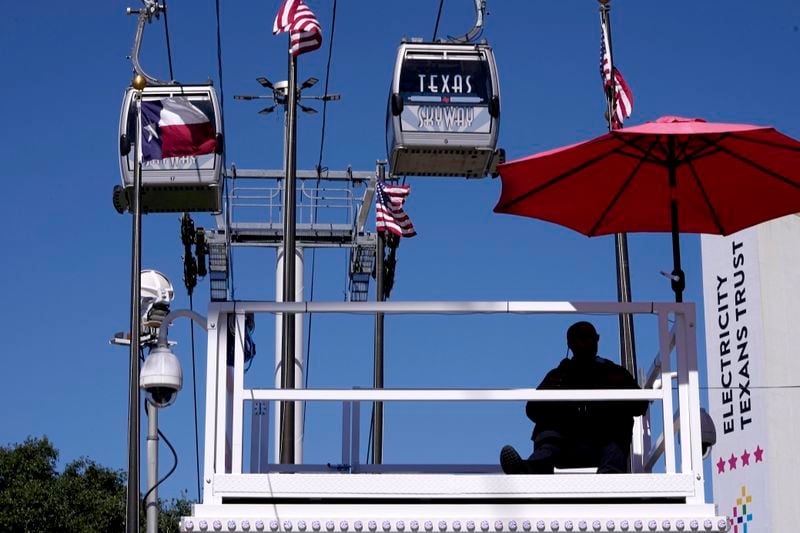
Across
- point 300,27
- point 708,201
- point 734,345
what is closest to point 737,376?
point 734,345

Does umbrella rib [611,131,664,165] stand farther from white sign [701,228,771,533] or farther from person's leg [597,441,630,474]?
white sign [701,228,771,533]

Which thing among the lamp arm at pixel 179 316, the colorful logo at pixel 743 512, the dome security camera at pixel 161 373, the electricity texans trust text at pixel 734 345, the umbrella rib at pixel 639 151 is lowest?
the colorful logo at pixel 743 512

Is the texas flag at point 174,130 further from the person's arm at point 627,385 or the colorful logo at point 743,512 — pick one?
the colorful logo at point 743,512

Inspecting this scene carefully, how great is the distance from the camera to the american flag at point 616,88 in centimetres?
2250

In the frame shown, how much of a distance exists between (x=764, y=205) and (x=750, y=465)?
102 ft

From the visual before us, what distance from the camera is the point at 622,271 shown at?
2147 centimetres

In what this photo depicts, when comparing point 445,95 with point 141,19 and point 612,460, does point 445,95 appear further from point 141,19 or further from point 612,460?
point 612,460

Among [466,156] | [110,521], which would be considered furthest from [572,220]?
[110,521]

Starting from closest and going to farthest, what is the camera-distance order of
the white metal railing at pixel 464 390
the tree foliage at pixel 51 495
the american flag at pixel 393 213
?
1. the white metal railing at pixel 464 390
2. the american flag at pixel 393 213
3. the tree foliage at pixel 51 495

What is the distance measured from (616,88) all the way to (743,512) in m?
20.6

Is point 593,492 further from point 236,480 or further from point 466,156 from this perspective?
point 466,156

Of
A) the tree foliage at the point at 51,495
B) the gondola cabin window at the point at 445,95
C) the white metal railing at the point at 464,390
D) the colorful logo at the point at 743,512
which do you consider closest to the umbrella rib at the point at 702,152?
the white metal railing at the point at 464,390

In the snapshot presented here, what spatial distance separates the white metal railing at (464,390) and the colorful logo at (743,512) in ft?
106

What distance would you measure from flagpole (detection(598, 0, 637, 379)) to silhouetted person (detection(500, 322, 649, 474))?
10.0 m
